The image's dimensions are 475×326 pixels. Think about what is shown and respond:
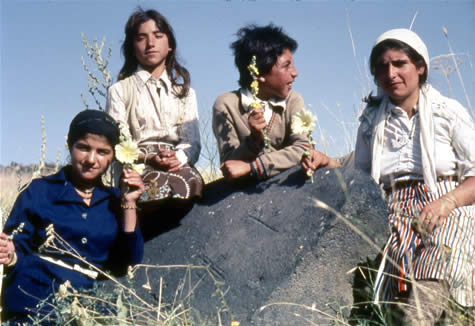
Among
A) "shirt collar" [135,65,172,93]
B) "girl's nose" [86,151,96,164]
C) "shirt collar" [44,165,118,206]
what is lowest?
"shirt collar" [44,165,118,206]

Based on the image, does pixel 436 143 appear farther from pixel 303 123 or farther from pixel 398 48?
pixel 303 123

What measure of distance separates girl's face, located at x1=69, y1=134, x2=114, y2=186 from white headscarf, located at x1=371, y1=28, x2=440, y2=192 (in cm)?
169

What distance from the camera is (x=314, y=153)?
11.3 ft

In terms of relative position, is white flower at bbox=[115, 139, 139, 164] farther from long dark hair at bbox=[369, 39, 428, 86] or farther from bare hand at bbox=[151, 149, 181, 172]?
long dark hair at bbox=[369, 39, 428, 86]

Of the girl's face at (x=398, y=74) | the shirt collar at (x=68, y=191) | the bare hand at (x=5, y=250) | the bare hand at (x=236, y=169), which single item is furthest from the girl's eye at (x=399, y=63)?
the bare hand at (x=5, y=250)

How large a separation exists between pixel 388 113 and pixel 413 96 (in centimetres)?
19

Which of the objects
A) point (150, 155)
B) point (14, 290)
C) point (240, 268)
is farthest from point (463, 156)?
point (14, 290)

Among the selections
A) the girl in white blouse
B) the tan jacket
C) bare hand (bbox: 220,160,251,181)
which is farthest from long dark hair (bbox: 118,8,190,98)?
bare hand (bbox: 220,160,251,181)

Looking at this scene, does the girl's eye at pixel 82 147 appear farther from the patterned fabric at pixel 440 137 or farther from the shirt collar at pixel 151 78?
the patterned fabric at pixel 440 137

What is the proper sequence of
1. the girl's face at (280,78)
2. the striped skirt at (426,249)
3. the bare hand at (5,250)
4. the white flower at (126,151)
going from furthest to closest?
the girl's face at (280,78) → the white flower at (126,151) → the striped skirt at (426,249) → the bare hand at (5,250)

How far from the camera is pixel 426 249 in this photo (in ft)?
9.91

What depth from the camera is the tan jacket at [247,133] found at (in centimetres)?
368

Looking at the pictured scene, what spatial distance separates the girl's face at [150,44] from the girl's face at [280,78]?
85cm

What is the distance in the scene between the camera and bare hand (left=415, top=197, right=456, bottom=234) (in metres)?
2.98
